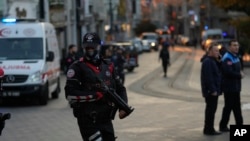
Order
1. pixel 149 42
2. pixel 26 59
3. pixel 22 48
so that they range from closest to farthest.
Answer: pixel 26 59 → pixel 22 48 → pixel 149 42

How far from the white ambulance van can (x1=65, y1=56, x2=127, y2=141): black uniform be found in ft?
34.4

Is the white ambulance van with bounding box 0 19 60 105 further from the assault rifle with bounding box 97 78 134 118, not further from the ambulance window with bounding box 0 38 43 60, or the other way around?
→ the assault rifle with bounding box 97 78 134 118

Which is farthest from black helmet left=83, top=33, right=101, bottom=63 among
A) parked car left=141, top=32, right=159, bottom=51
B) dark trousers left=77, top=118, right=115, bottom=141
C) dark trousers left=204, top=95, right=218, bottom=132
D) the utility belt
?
parked car left=141, top=32, right=159, bottom=51

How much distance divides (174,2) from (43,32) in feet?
348

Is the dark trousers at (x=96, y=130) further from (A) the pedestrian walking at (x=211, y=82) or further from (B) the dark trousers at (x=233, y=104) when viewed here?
(B) the dark trousers at (x=233, y=104)

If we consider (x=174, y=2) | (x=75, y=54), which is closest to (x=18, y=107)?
(x=75, y=54)

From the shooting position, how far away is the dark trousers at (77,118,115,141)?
7008 mm

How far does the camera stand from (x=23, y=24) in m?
18.5

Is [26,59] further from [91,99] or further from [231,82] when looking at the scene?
[91,99]

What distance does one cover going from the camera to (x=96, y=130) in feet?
23.0

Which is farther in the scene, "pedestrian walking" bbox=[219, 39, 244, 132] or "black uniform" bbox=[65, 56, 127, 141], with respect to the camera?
"pedestrian walking" bbox=[219, 39, 244, 132]

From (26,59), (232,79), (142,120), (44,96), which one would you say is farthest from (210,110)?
(26,59)

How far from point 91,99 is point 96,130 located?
0.36 meters

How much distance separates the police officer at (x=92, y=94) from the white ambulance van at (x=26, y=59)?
34.4ft
